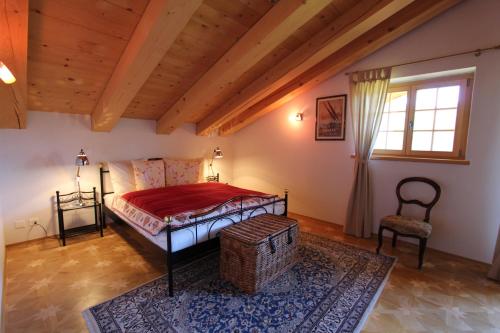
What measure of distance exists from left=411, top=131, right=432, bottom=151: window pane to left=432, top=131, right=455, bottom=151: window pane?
0.05 meters

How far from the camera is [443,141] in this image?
310 cm

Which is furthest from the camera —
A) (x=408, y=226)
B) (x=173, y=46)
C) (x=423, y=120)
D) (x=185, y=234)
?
(x=423, y=120)

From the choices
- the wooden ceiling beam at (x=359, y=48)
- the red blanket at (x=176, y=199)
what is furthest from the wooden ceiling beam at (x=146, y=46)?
the wooden ceiling beam at (x=359, y=48)

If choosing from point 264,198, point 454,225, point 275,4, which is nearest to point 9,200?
point 264,198

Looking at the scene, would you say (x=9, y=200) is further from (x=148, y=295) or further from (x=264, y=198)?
(x=264, y=198)

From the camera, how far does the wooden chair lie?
2.69 metres

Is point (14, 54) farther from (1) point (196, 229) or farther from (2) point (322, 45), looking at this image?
(2) point (322, 45)

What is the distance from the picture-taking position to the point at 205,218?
2482 mm

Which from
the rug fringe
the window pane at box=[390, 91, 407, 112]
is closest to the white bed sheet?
the rug fringe

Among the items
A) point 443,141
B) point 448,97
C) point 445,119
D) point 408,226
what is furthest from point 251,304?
point 448,97

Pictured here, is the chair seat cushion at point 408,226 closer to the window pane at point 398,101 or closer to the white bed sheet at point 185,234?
the window pane at point 398,101

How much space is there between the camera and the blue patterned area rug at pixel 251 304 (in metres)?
1.82

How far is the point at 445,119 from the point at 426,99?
0.34 metres

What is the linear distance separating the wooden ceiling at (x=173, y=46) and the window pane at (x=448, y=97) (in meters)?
0.88
